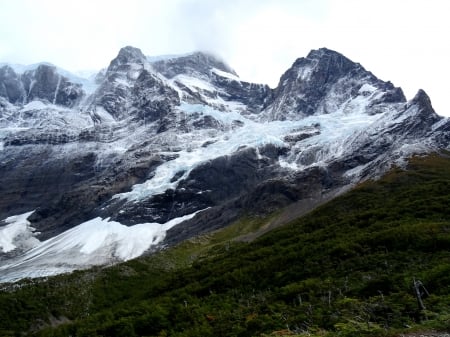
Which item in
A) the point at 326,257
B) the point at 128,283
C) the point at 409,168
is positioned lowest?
the point at 128,283

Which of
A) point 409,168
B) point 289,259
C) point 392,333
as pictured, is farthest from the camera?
point 409,168

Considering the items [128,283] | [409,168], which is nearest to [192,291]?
[128,283]

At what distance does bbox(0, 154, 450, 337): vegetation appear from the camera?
138 feet

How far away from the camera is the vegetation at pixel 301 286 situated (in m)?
42.1

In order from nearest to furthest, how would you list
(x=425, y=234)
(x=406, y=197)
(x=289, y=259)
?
(x=425, y=234), (x=289, y=259), (x=406, y=197)

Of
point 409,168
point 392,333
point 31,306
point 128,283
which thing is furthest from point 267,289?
point 409,168

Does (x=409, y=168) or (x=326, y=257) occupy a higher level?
(x=409, y=168)

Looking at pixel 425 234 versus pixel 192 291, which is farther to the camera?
pixel 192 291

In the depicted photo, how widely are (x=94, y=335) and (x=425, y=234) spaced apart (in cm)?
4344

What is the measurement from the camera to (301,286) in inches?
2461

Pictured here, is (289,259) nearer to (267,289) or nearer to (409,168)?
(267,289)

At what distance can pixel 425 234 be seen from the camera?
238 ft

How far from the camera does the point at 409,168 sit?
592ft

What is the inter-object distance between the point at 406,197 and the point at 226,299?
7018 centimetres
